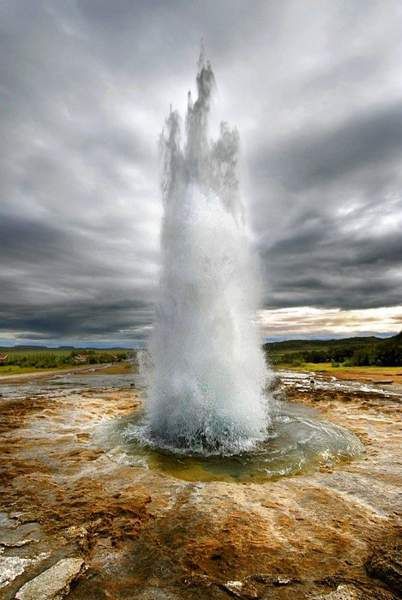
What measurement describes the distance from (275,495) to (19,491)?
5.08m

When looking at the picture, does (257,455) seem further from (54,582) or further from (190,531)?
(54,582)

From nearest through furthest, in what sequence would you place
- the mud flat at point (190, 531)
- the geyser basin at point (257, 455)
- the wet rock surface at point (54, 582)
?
the wet rock surface at point (54, 582) → the mud flat at point (190, 531) → the geyser basin at point (257, 455)

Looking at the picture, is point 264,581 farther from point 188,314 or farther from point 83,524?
point 188,314

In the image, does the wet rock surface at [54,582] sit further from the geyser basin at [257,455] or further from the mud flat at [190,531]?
the geyser basin at [257,455]

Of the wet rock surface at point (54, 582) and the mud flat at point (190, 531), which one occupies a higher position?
the wet rock surface at point (54, 582)

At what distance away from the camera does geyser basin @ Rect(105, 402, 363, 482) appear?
805 cm

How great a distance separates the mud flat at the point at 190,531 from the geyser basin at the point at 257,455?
412 mm

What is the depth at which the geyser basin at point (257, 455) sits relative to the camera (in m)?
8.05

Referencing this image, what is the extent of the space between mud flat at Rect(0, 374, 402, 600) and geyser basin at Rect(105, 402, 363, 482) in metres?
0.41

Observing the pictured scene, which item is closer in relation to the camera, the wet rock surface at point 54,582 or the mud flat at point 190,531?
the wet rock surface at point 54,582

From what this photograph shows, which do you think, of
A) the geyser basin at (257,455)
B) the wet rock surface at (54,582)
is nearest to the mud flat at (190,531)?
the wet rock surface at (54,582)

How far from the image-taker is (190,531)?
5.28 metres

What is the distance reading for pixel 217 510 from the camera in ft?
19.7

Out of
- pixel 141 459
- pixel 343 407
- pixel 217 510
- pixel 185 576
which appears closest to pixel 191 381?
pixel 141 459
